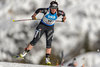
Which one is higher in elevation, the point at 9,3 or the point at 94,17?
the point at 9,3

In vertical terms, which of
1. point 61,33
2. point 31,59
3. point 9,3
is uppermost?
point 9,3

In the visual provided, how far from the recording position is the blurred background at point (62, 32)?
6.54 m

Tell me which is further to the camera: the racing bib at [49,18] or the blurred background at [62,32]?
the blurred background at [62,32]

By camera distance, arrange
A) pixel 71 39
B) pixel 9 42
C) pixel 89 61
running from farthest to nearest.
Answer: pixel 9 42 < pixel 71 39 < pixel 89 61

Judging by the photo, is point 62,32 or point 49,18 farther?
point 62,32

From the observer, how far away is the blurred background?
6.54m

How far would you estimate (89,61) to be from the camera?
6.16m

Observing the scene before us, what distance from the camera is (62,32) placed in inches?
266

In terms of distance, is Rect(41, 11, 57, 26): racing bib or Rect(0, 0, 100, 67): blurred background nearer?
Rect(41, 11, 57, 26): racing bib

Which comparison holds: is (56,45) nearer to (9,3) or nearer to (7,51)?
(7,51)

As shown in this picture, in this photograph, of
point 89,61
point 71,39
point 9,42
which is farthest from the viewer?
point 9,42

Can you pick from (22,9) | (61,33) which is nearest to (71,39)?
(61,33)

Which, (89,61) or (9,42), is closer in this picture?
(89,61)

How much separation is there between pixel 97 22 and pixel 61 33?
50.7 inches
